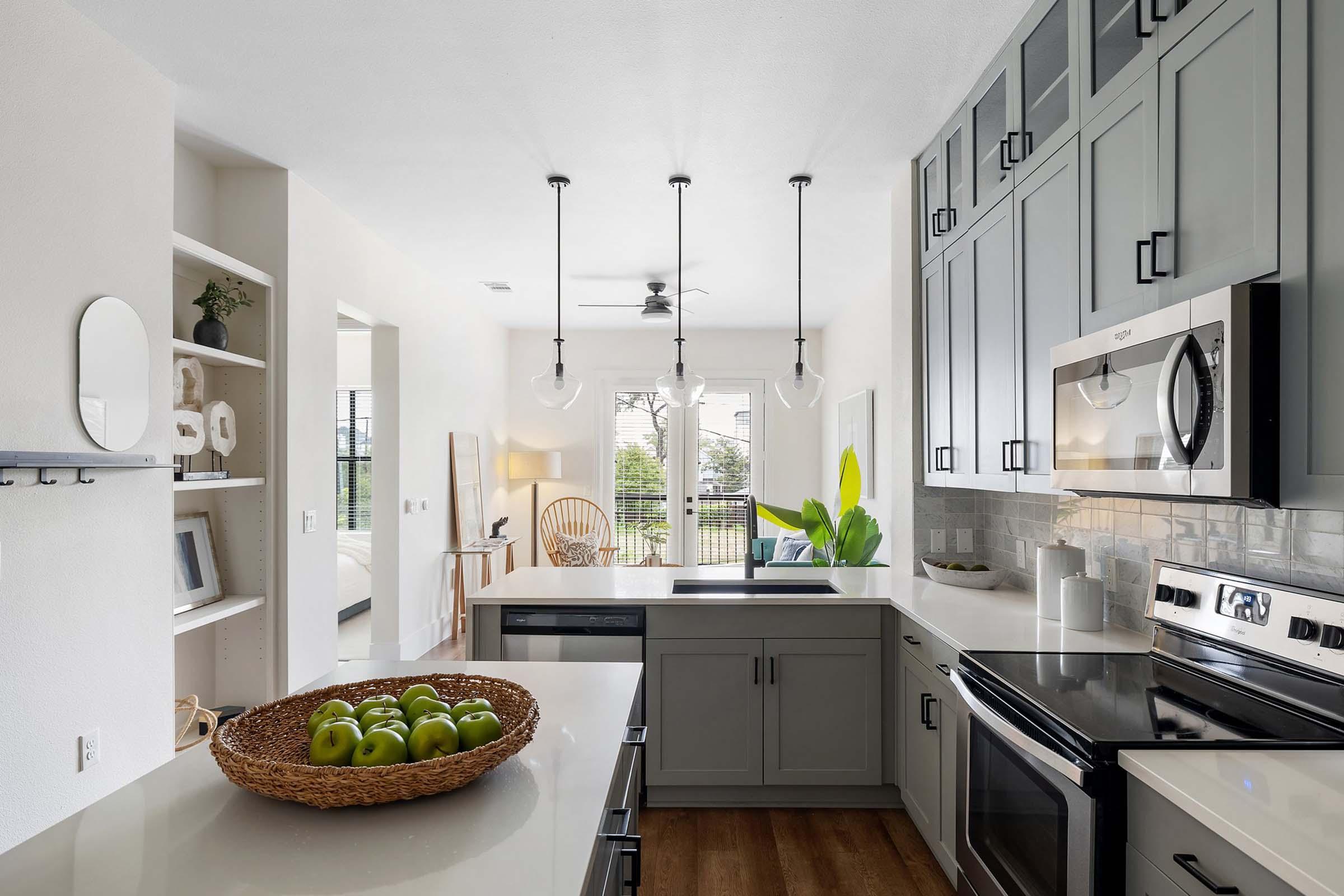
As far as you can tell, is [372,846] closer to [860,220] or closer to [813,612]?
[813,612]

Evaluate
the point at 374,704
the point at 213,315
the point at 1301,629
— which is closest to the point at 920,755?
the point at 1301,629

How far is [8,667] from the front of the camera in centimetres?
200

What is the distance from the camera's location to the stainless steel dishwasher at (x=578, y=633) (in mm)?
2855

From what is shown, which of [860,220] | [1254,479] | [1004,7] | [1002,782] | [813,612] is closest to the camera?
[1254,479]

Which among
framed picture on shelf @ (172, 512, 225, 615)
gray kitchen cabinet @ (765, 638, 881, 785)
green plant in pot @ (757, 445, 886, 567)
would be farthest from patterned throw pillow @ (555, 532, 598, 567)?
gray kitchen cabinet @ (765, 638, 881, 785)

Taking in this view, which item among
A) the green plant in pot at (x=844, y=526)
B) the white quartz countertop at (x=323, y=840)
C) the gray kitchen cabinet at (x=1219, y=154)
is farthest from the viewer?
the green plant in pot at (x=844, y=526)

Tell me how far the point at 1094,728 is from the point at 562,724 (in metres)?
0.91

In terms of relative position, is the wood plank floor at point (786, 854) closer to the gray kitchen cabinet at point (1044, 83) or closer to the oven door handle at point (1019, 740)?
the oven door handle at point (1019, 740)

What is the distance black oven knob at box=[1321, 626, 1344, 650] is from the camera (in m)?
1.34

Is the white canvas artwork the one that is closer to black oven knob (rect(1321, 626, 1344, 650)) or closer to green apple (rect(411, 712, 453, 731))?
black oven knob (rect(1321, 626, 1344, 650))

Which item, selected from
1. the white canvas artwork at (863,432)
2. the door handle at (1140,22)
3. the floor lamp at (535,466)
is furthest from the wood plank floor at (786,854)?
the floor lamp at (535,466)

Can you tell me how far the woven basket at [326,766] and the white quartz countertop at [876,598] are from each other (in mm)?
1299

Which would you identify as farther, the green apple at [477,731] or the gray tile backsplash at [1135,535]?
the gray tile backsplash at [1135,535]

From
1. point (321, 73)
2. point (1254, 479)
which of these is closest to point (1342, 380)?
point (1254, 479)
